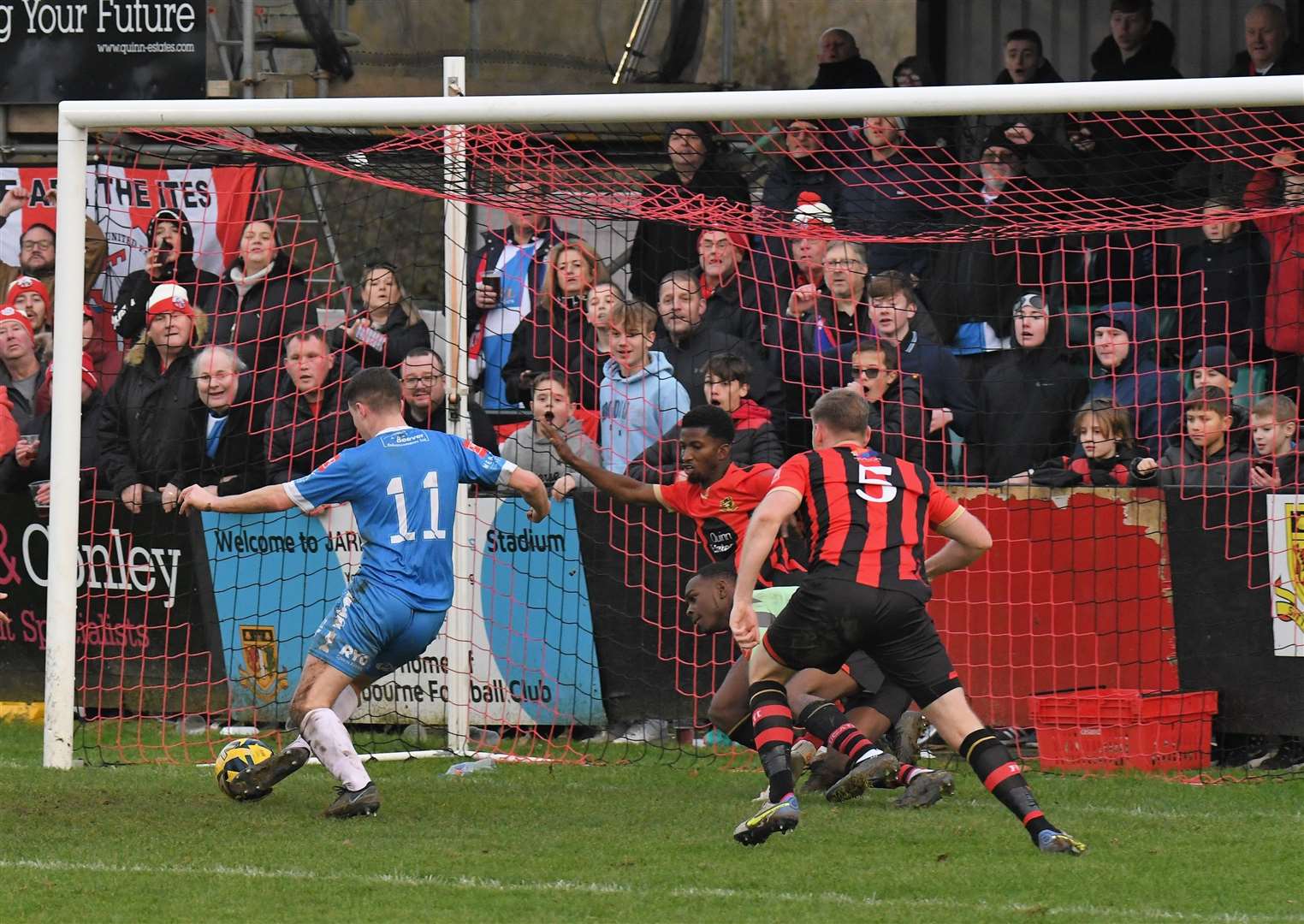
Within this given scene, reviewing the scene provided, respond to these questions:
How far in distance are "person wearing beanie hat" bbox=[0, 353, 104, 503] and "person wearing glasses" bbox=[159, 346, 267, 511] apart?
672mm

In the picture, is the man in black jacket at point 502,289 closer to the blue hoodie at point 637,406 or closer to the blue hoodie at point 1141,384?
the blue hoodie at point 637,406

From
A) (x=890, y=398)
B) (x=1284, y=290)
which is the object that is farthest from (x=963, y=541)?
(x=1284, y=290)

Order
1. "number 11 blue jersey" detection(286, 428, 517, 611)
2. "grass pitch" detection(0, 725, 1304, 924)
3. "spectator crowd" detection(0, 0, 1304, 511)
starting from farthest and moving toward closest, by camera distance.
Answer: "spectator crowd" detection(0, 0, 1304, 511)
"number 11 blue jersey" detection(286, 428, 517, 611)
"grass pitch" detection(0, 725, 1304, 924)

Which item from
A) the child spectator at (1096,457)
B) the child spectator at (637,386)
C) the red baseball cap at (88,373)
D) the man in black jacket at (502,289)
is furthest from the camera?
the red baseball cap at (88,373)

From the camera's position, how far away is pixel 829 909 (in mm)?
6082

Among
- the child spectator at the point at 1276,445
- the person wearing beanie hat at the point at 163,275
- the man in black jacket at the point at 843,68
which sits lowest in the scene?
the child spectator at the point at 1276,445

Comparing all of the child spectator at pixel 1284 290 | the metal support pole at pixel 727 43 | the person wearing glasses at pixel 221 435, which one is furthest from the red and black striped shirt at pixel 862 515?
the metal support pole at pixel 727 43

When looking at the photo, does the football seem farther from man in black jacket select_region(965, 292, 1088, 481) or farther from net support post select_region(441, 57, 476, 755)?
man in black jacket select_region(965, 292, 1088, 481)

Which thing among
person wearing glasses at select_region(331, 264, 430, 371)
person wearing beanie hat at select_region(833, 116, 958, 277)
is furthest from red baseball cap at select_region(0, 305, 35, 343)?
person wearing beanie hat at select_region(833, 116, 958, 277)

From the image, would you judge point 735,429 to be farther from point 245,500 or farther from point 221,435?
point 221,435

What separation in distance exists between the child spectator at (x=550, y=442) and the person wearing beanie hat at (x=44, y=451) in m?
2.70

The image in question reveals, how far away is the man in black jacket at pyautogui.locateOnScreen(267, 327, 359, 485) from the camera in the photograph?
1096 cm

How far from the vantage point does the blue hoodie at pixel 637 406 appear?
10.8 m

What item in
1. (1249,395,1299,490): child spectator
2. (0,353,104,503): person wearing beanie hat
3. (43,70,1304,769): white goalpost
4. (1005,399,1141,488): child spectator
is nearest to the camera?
(43,70,1304,769): white goalpost
